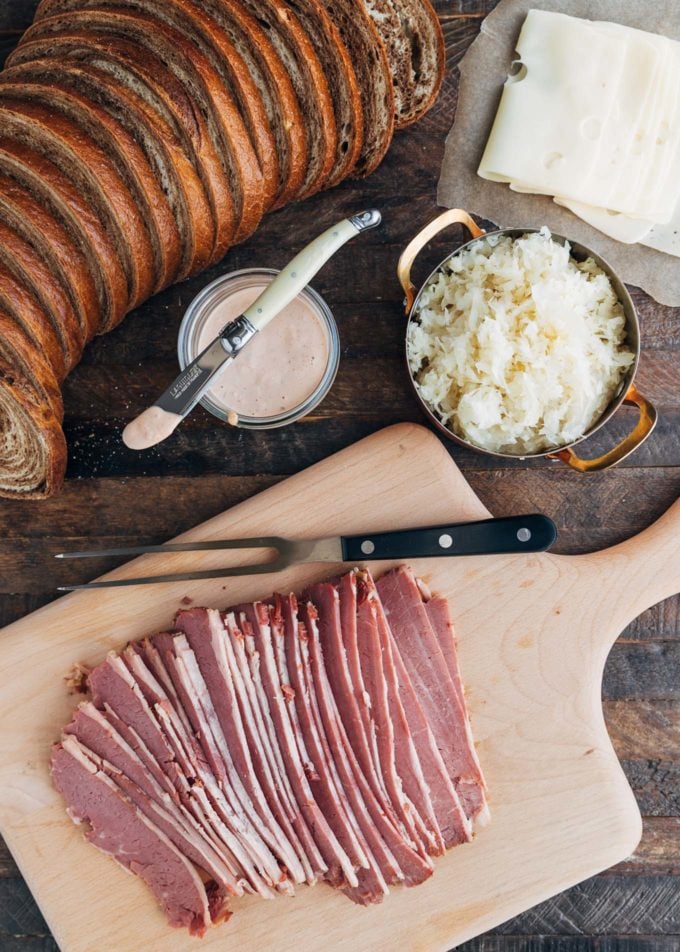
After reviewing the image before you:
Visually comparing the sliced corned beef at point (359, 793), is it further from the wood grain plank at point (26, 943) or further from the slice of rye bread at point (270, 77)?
the slice of rye bread at point (270, 77)

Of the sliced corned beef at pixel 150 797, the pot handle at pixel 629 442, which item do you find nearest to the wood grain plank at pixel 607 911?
the sliced corned beef at pixel 150 797

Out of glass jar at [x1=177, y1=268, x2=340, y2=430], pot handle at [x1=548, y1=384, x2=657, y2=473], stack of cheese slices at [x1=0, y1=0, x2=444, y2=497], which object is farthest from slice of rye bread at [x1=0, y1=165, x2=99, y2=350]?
pot handle at [x1=548, y1=384, x2=657, y2=473]

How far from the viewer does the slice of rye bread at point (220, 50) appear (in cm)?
210

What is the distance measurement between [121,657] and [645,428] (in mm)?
1714

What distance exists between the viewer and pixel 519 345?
2.33 metres

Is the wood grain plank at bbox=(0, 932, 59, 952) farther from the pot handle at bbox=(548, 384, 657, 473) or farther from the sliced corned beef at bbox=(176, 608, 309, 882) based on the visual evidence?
the pot handle at bbox=(548, 384, 657, 473)

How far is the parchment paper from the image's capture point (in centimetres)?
271

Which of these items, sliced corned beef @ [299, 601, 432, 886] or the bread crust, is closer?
sliced corned beef @ [299, 601, 432, 886]

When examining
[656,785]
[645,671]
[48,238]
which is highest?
[48,238]

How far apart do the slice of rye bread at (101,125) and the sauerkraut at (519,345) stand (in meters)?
0.80

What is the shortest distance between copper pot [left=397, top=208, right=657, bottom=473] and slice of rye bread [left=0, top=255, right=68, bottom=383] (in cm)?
102

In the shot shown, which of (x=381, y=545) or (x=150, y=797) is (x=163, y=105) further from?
(x=150, y=797)

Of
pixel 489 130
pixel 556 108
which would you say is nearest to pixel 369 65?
pixel 489 130

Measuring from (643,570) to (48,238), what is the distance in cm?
203
